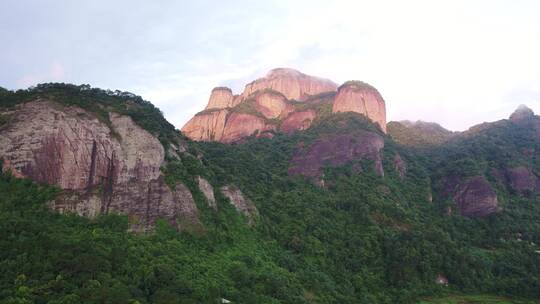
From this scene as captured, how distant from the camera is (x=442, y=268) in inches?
2069

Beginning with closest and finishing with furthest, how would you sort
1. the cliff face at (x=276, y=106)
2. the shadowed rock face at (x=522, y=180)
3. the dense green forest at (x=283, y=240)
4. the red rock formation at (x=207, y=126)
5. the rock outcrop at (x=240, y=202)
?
the dense green forest at (x=283, y=240) < the rock outcrop at (x=240, y=202) < the shadowed rock face at (x=522, y=180) < the cliff face at (x=276, y=106) < the red rock formation at (x=207, y=126)

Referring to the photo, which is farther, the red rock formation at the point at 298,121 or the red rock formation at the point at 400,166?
the red rock formation at the point at 298,121

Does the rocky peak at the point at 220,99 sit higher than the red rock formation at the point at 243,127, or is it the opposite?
the rocky peak at the point at 220,99

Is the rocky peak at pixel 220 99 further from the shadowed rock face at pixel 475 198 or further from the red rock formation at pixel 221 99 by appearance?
the shadowed rock face at pixel 475 198

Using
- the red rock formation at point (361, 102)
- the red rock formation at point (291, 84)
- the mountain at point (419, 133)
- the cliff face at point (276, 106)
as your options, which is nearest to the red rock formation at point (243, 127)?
the cliff face at point (276, 106)

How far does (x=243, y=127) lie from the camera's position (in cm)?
9931

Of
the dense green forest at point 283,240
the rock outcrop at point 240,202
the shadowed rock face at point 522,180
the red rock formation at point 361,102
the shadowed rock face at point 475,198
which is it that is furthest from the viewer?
the red rock formation at point 361,102

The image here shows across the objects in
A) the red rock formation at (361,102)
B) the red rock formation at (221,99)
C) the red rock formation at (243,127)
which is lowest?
the red rock formation at (243,127)

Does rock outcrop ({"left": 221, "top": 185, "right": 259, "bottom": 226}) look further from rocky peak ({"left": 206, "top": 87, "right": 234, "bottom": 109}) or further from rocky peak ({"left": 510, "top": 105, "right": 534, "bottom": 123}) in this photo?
rocky peak ({"left": 510, "top": 105, "right": 534, "bottom": 123})

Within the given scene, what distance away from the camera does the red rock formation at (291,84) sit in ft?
389

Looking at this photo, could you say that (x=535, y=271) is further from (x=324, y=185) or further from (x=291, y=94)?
(x=291, y=94)

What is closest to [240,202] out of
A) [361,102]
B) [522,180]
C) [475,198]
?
[475,198]

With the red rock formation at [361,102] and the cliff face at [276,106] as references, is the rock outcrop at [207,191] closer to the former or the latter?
the cliff face at [276,106]

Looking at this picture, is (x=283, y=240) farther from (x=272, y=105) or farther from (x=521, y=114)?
(x=521, y=114)
